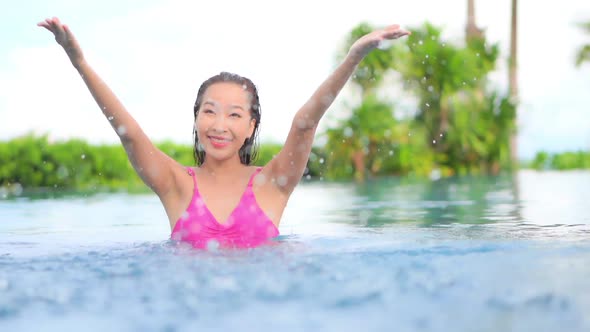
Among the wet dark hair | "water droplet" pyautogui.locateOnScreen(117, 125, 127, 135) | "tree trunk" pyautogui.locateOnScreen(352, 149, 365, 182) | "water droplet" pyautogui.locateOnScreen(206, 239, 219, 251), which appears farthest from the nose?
Answer: "tree trunk" pyautogui.locateOnScreen(352, 149, 365, 182)

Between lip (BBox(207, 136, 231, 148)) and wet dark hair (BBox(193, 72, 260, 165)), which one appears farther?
wet dark hair (BBox(193, 72, 260, 165))

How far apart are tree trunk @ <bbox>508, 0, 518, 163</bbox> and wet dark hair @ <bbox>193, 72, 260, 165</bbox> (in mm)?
27205

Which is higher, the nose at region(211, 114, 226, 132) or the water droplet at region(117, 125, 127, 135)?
the nose at region(211, 114, 226, 132)

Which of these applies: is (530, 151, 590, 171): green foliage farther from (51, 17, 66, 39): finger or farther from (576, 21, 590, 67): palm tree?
(51, 17, 66, 39): finger

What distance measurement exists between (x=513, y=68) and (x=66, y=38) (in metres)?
28.4

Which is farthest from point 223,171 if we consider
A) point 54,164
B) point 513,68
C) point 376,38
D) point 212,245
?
point 513,68

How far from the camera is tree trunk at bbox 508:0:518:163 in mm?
29750

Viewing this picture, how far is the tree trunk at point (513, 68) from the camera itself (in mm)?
29750

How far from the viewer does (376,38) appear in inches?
135

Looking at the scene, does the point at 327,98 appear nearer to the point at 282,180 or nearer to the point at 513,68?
the point at 282,180

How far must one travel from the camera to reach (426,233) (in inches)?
197

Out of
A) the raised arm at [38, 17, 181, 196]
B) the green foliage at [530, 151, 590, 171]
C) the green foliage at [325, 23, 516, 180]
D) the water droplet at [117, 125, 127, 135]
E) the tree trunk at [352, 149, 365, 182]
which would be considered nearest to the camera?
the raised arm at [38, 17, 181, 196]

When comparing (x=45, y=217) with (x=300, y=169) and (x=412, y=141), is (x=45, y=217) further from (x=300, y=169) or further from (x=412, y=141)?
(x=412, y=141)

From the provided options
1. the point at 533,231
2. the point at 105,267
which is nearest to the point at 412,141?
the point at 533,231
